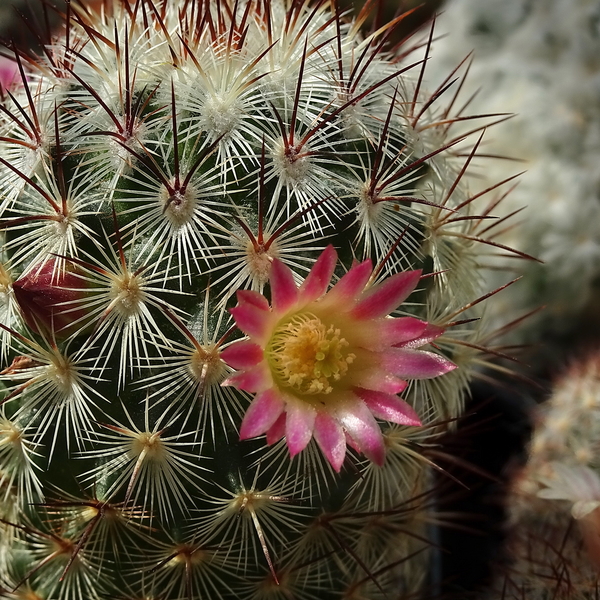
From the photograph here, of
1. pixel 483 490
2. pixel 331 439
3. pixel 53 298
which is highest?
pixel 53 298

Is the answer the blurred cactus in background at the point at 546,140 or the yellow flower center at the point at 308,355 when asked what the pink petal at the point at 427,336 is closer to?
the yellow flower center at the point at 308,355

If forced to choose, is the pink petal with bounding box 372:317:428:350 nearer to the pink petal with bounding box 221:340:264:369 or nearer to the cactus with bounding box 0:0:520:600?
the cactus with bounding box 0:0:520:600

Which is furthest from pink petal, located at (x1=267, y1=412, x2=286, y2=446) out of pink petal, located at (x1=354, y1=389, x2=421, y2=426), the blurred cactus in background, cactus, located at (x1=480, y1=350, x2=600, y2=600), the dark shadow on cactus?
the blurred cactus in background

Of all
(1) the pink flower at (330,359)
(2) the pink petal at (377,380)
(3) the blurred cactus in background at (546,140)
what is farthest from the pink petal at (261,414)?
(3) the blurred cactus in background at (546,140)

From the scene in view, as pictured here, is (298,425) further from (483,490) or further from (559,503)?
(483,490)

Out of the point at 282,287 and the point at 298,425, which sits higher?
the point at 282,287

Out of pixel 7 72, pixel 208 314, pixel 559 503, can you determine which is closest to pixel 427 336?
pixel 208 314

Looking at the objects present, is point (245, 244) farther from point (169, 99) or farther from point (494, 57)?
point (494, 57)
